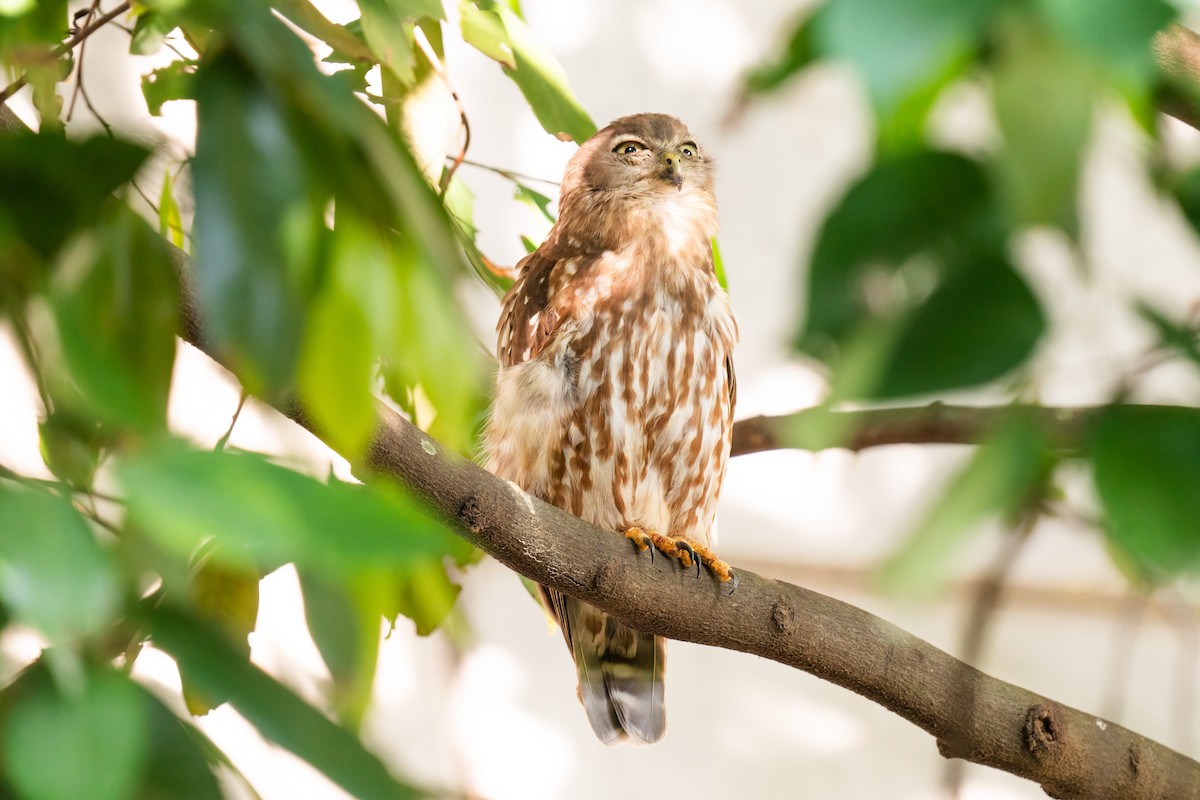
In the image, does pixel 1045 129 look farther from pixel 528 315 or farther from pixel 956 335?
pixel 528 315

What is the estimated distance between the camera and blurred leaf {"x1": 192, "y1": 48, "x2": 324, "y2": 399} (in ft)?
1.61

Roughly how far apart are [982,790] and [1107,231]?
15.9 feet

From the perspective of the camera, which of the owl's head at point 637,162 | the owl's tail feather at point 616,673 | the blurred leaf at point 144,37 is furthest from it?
the owl's head at point 637,162

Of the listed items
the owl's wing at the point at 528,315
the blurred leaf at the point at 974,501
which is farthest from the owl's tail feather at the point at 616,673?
the blurred leaf at the point at 974,501

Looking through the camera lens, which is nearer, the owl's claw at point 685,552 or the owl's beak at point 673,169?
the owl's claw at point 685,552

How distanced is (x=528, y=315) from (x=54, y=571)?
215cm

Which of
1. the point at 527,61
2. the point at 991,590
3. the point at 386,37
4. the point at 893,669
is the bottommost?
the point at 991,590

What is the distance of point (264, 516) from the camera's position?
444 mm

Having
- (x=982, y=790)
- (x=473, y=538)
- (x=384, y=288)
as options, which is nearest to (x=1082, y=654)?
(x=982, y=790)

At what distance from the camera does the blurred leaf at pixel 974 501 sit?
13.9 inches

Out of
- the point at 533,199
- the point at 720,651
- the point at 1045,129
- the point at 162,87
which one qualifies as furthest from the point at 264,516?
the point at 720,651

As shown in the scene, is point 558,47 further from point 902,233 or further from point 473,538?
point 902,233

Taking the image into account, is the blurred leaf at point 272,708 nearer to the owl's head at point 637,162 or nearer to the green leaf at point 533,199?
the green leaf at point 533,199

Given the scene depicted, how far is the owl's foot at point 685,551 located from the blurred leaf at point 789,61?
5.31 ft
